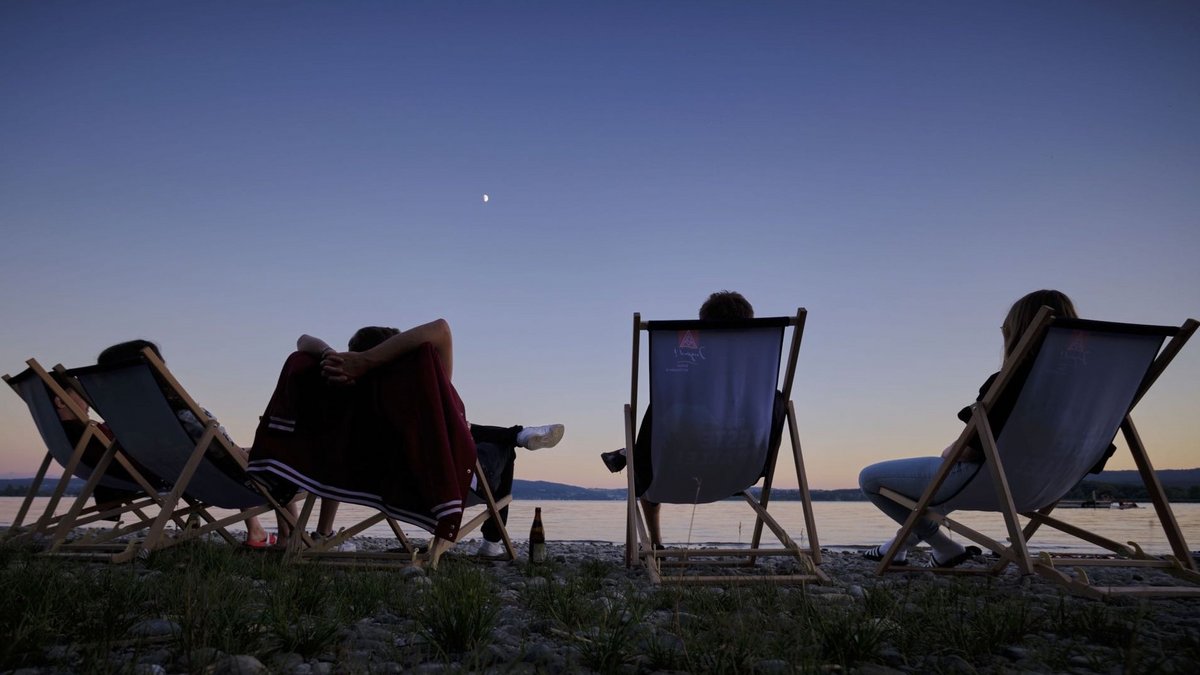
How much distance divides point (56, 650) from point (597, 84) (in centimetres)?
1289

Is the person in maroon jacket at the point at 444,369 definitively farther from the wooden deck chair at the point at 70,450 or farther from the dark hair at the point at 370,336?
the wooden deck chair at the point at 70,450

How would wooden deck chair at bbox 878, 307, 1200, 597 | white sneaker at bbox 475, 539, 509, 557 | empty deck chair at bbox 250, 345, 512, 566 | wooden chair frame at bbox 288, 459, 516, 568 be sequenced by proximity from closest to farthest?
1. wooden deck chair at bbox 878, 307, 1200, 597
2. empty deck chair at bbox 250, 345, 512, 566
3. wooden chair frame at bbox 288, 459, 516, 568
4. white sneaker at bbox 475, 539, 509, 557

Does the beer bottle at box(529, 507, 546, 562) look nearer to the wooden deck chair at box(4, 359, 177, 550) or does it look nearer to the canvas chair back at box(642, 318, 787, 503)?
the canvas chair back at box(642, 318, 787, 503)

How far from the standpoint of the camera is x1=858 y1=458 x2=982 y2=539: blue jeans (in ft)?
11.9

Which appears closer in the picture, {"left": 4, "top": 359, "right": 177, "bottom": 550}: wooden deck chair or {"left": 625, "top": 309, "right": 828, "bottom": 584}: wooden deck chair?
{"left": 625, "top": 309, "right": 828, "bottom": 584}: wooden deck chair

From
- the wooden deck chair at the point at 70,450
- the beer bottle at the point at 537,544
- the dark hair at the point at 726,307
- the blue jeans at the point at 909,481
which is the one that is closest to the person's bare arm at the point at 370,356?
the beer bottle at the point at 537,544

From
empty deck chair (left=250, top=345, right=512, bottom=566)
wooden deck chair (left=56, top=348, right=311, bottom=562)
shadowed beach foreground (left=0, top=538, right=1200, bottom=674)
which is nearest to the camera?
shadowed beach foreground (left=0, top=538, right=1200, bottom=674)

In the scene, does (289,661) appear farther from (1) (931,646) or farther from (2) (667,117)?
(2) (667,117)

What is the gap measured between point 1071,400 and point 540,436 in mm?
3002

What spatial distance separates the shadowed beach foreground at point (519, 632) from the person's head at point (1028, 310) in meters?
1.47

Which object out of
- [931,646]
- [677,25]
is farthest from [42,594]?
[677,25]

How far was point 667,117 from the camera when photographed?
12773 millimetres

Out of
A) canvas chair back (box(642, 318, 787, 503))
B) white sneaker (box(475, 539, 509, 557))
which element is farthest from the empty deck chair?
canvas chair back (box(642, 318, 787, 503))

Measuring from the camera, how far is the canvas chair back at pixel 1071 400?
3.20 m
